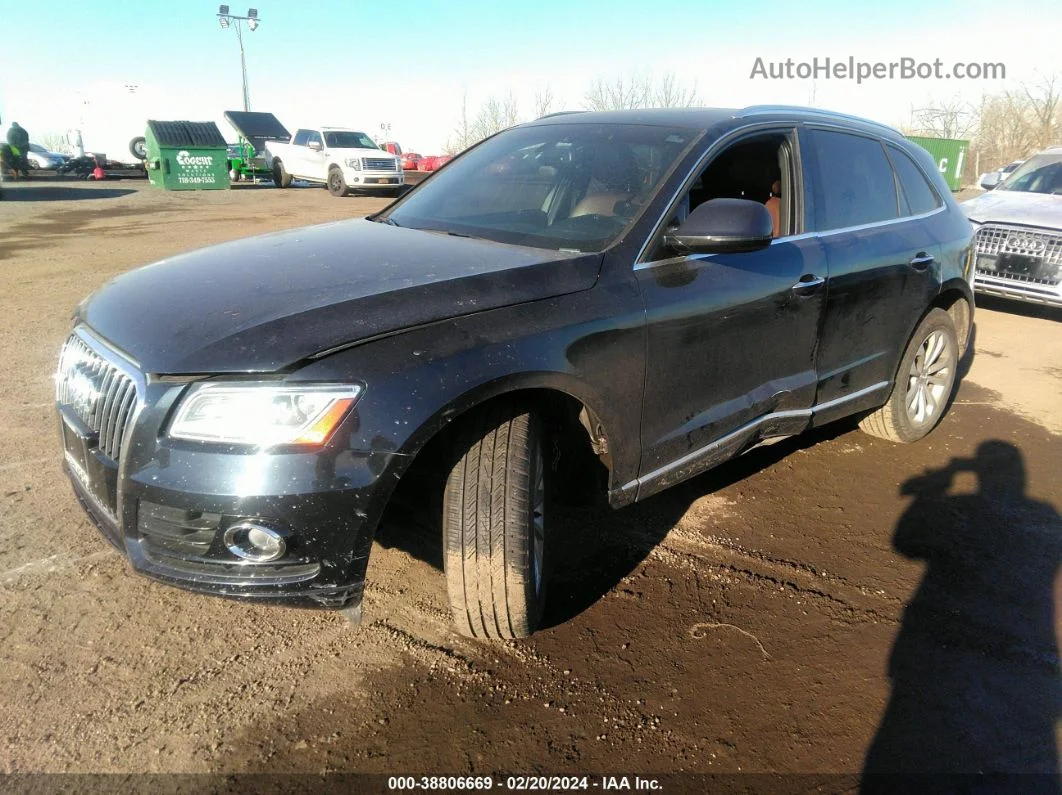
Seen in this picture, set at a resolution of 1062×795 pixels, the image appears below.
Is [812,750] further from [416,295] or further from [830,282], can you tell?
[830,282]

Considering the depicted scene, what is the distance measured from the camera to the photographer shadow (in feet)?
7.26

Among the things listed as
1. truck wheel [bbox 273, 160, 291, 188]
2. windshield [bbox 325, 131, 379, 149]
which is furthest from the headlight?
truck wheel [bbox 273, 160, 291, 188]

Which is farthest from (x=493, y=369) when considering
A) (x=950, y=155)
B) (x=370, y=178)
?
(x=950, y=155)

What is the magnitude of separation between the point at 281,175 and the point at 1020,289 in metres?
24.2

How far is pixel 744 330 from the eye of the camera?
308 centimetres

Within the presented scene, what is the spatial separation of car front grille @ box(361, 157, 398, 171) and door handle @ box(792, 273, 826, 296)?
20481 millimetres

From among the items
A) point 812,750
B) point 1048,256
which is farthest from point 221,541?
point 1048,256

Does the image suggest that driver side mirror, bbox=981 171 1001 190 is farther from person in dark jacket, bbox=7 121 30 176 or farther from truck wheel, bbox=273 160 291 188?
person in dark jacket, bbox=7 121 30 176

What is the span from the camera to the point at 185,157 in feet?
81.0

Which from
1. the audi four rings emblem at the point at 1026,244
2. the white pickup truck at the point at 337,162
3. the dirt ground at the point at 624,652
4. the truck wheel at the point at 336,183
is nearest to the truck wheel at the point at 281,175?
the white pickup truck at the point at 337,162

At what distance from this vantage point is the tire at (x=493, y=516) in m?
2.37

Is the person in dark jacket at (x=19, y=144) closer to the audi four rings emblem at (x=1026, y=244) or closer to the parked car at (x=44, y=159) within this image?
the parked car at (x=44, y=159)

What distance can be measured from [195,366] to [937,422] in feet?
14.7

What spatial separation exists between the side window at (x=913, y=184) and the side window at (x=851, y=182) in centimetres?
13
